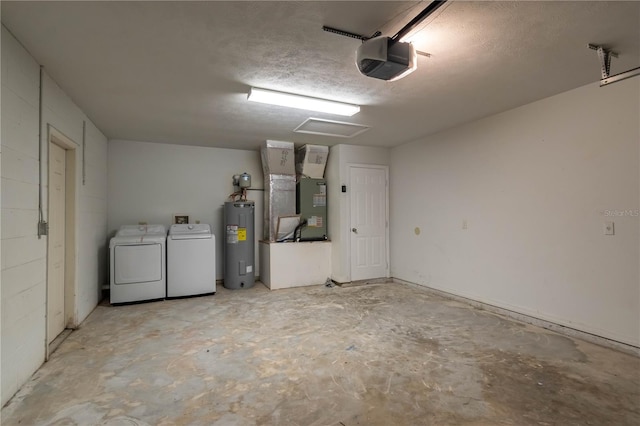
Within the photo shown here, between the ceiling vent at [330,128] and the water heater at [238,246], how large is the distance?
172 centimetres

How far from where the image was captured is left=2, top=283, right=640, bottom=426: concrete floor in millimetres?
1882

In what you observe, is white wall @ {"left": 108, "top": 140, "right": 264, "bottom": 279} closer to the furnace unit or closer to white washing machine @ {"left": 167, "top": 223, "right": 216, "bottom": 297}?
white washing machine @ {"left": 167, "top": 223, "right": 216, "bottom": 297}

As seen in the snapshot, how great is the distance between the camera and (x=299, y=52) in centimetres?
233

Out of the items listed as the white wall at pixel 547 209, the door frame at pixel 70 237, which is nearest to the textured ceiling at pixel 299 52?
the white wall at pixel 547 209

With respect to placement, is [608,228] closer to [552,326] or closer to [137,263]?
[552,326]

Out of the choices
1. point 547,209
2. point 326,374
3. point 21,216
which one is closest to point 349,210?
point 547,209

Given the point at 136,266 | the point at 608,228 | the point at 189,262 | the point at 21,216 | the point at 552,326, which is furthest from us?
the point at 189,262

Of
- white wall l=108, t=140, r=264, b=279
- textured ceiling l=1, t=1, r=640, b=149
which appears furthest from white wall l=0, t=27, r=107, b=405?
white wall l=108, t=140, r=264, b=279

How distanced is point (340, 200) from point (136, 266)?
3291mm

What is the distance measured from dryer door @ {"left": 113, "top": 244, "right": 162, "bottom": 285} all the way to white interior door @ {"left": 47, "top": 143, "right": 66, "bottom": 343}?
3.05 feet

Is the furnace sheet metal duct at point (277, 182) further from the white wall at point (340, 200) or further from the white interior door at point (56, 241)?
the white interior door at point (56, 241)

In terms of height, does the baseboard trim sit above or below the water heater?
below

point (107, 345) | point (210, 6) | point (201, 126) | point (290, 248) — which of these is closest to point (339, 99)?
point (210, 6)

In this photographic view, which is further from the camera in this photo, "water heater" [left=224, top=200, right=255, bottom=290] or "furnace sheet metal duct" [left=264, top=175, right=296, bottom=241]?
"furnace sheet metal duct" [left=264, top=175, right=296, bottom=241]
